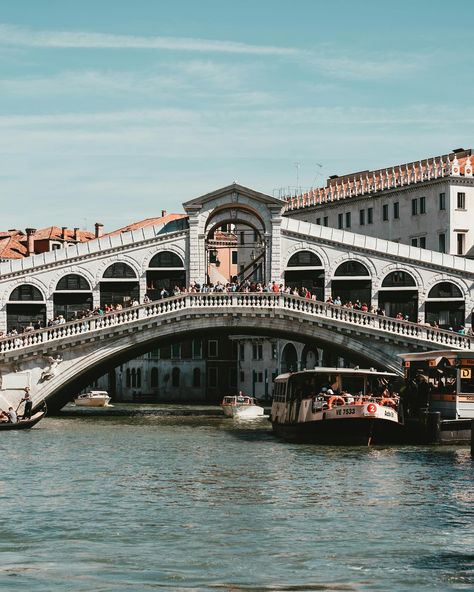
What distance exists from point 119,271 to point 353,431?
1844 centimetres

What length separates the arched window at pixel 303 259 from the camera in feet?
190

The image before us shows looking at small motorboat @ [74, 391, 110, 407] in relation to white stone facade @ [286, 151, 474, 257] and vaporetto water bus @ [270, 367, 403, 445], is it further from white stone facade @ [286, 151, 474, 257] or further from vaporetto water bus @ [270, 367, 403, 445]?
vaporetto water bus @ [270, 367, 403, 445]

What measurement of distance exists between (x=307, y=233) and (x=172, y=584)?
125ft

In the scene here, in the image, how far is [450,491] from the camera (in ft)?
98.9

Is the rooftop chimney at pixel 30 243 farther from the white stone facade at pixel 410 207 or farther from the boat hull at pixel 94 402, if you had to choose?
the white stone facade at pixel 410 207

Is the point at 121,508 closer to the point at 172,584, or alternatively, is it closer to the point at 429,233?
the point at 172,584

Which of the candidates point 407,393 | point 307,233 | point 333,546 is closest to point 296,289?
point 307,233

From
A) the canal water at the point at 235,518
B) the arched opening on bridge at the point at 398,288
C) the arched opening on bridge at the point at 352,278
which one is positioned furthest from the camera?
the arched opening on bridge at the point at 352,278

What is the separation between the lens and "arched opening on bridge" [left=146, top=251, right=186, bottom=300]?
57781mm

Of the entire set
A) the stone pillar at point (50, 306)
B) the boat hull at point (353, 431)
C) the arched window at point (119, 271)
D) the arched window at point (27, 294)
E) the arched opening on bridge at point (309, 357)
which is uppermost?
the arched window at point (119, 271)

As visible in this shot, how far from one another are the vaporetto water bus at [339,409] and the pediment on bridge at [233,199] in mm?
11749

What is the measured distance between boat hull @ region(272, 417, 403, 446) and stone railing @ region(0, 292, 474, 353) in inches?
449

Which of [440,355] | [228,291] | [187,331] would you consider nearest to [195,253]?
[228,291]

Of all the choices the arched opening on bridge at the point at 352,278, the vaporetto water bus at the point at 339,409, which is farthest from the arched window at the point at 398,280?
the vaporetto water bus at the point at 339,409
